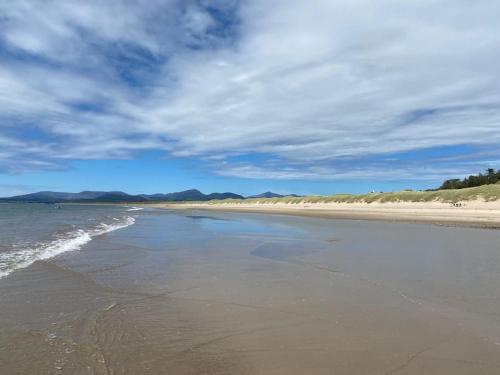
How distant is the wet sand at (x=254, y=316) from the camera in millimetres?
4680

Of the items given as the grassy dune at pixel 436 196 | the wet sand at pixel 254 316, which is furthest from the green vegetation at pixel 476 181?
the wet sand at pixel 254 316

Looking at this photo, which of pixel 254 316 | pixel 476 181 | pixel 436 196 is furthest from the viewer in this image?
pixel 476 181

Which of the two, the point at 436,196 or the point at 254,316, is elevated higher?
the point at 436,196

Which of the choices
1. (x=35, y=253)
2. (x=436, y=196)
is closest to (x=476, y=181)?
(x=436, y=196)

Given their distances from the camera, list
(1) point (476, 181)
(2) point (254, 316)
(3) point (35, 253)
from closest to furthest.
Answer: (2) point (254, 316) < (3) point (35, 253) < (1) point (476, 181)

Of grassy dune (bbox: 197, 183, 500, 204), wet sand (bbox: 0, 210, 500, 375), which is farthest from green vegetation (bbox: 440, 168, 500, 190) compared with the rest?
wet sand (bbox: 0, 210, 500, 375)

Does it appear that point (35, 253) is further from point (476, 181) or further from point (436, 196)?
point (476, 181)

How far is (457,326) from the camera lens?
19.3 feet

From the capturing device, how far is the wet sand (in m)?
4.68

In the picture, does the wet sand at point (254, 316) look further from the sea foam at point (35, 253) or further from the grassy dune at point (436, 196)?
the grassy dune at point (436, 196)

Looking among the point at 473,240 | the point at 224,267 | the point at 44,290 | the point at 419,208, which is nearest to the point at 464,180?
the point at 419,208

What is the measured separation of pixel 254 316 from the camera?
648 cm

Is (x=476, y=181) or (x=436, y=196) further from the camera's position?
(x=476, y=181)

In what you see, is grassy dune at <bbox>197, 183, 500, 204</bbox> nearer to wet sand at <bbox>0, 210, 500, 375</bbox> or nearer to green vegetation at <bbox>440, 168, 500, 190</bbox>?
green vegetation at <bbox>440, 168, 500, 190</bbox>
